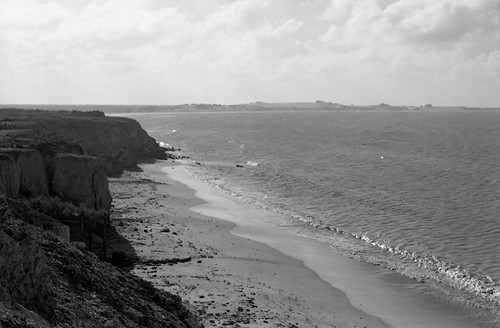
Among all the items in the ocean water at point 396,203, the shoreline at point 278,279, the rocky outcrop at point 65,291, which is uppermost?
the rocky outcrop at point 65,291

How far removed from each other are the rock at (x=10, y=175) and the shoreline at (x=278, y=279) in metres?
6.48

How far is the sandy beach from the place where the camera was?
19484 mm

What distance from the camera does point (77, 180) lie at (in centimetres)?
2850

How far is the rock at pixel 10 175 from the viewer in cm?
2394

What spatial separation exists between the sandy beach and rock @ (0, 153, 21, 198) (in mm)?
6481

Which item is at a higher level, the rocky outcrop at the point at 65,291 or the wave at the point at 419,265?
the rocky outcrop at the point at 65,291

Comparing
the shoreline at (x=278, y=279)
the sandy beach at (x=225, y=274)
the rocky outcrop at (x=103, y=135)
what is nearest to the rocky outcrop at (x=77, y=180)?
the sandy beach at (x=225, y=274)

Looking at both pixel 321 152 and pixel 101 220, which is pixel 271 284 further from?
pixel 321 152

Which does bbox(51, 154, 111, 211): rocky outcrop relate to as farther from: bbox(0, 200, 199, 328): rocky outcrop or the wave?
the wave

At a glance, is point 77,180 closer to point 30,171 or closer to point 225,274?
point 30,171

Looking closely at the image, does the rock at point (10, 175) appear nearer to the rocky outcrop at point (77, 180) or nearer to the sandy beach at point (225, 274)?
the rocky outcrop at point (77, 180)

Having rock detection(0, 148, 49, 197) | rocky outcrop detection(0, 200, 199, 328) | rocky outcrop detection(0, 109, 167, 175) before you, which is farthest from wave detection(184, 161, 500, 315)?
rocky outcrop detection(0, 109, 167, 175)

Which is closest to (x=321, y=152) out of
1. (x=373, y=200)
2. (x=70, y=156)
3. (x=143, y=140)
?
(x=143, y=140)

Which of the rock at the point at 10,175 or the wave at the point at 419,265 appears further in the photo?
the rock at the point at 10,175
